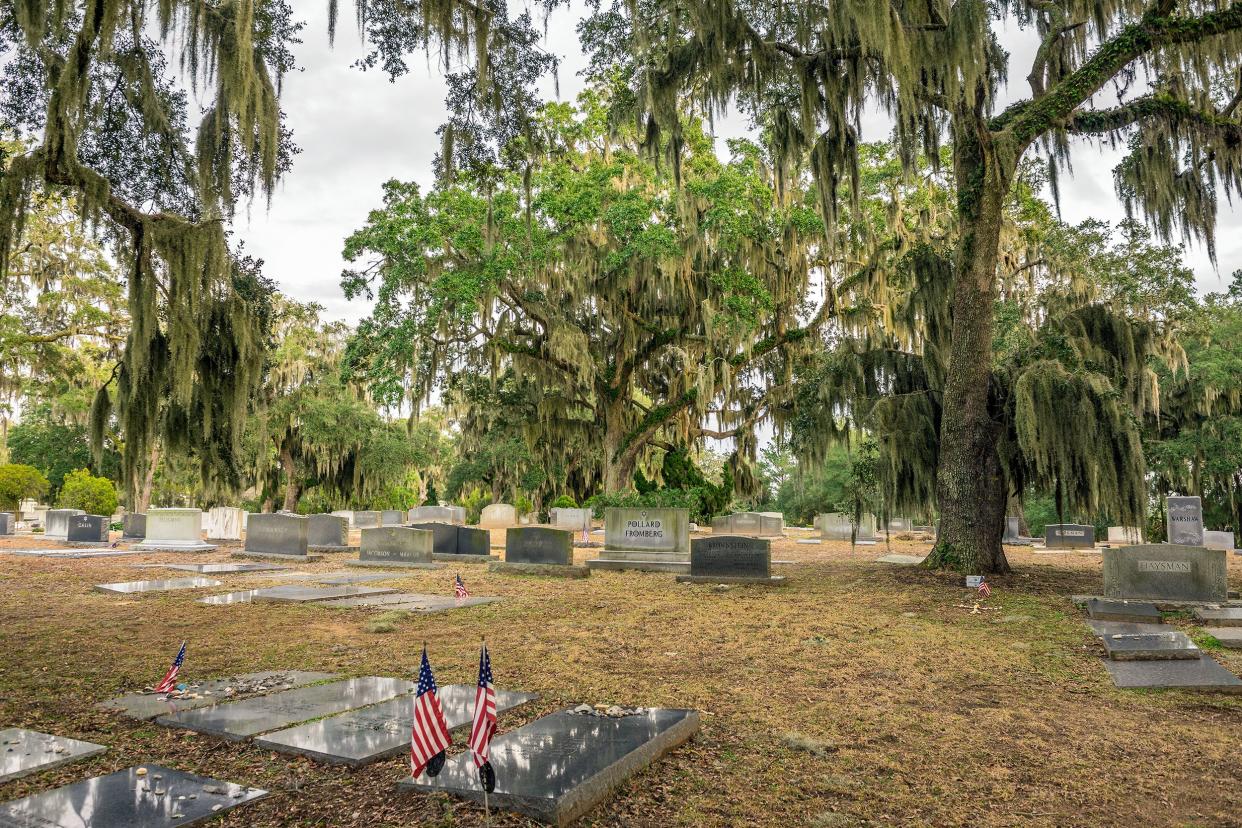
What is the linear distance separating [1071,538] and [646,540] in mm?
14226

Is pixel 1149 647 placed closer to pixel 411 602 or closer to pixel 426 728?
pixel 426 728

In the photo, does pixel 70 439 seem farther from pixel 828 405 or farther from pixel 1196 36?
pixel 1196 36

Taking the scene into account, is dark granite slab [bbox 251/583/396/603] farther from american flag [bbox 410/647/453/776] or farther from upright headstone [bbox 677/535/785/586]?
american flag [bbox 410/647/453/776]

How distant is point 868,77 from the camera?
11.4 m

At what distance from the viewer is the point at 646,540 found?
48.3ft

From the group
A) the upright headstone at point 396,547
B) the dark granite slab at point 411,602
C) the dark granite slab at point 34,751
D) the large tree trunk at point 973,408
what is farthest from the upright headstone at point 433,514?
the dark granite slab at point 34,751

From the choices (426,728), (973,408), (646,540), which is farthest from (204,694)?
(646,540)

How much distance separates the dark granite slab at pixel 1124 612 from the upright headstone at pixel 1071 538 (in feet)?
46.7

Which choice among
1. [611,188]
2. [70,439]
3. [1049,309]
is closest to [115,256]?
[611,188]

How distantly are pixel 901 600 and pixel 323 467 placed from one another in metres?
27.4

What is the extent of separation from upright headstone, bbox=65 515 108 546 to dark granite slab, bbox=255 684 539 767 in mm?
18707

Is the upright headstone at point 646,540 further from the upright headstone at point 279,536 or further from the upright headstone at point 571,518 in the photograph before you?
the upright headstone at point 571,518

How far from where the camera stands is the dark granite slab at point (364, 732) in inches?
138

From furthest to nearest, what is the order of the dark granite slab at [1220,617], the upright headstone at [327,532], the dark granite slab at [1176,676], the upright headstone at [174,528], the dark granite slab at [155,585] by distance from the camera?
the upright headstone at [327,532] < the upright headstone at [174,528] < the dark granite slab at [155,585] < the dark granite slab at [1220,617] < the dark granite slab at [1176,676]
